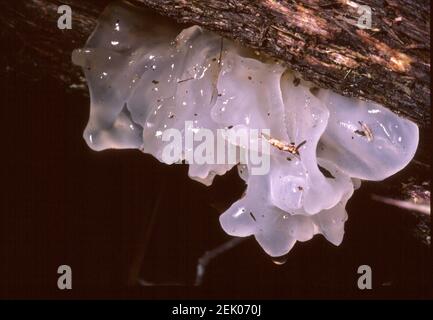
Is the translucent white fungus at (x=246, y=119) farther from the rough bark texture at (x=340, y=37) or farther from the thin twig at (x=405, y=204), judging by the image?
the thin twig at (x=405, y=204)

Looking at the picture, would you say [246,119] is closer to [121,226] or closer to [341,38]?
[341,38]

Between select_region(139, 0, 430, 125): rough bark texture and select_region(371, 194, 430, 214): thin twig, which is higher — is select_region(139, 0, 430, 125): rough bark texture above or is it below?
above

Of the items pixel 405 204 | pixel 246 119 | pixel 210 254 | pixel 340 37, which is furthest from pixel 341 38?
pixel 210 254

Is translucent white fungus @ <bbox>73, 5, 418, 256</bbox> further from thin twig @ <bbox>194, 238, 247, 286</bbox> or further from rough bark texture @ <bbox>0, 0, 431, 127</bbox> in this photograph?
thin twig @ <bbox>194, 238, 247, 286</bbox>

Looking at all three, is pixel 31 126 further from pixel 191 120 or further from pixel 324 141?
pixel 324 141

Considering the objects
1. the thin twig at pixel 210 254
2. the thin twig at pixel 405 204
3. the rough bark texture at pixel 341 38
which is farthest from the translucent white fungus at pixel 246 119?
the thin twig at pixel 210 254

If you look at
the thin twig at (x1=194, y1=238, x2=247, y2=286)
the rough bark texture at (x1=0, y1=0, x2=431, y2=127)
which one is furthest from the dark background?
the rough bark texture at (x1=0, y1=0, x2=431, y2=127)

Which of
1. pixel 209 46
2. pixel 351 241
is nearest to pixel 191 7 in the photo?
pixel 209 46
